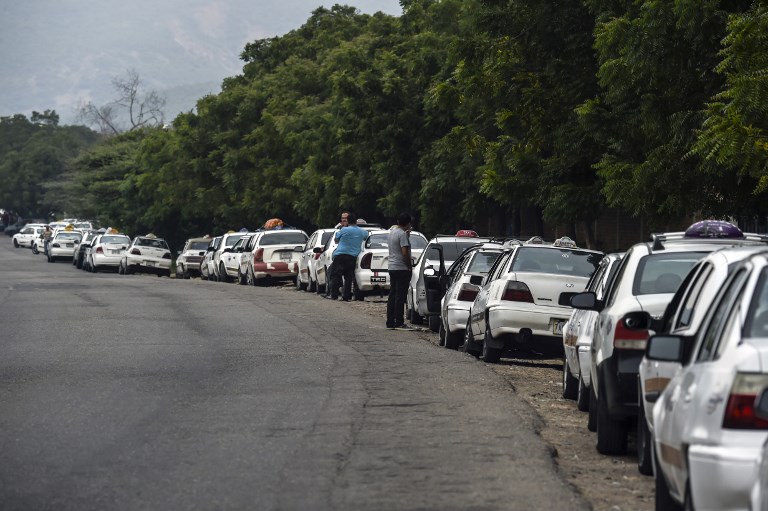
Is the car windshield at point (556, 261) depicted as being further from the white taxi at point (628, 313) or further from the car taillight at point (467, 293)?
the white taxi at point (628, 313)

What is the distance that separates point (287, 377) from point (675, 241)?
16.5 feet

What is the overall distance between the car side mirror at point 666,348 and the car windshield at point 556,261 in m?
10.1

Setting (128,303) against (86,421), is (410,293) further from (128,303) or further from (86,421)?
(86,421)

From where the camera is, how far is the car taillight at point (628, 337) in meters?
10.2

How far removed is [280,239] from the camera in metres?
42.5

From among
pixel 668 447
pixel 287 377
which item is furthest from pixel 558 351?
pixel 668 447

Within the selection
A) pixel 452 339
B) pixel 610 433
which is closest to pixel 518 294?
pixel 452 339

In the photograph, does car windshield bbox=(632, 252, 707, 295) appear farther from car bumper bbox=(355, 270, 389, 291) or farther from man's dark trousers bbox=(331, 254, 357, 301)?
car bumper bbox=(355, 270, 389, 291)

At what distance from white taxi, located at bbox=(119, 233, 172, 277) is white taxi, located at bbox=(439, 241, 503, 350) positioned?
35.3 m

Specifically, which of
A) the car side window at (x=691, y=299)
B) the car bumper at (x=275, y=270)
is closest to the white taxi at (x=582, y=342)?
the car side window at (x=691, y=299)

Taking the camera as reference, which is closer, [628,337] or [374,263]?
[628,337]

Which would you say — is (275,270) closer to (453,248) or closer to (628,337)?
(453,248)

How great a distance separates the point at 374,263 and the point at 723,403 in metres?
26.5

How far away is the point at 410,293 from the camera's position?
2578 cm
